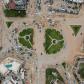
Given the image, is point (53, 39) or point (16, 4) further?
point (53, 39)

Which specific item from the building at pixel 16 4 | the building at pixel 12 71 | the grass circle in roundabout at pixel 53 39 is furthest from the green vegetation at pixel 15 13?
the building at pixel 12 71

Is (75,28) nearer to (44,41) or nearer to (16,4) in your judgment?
(44,41)

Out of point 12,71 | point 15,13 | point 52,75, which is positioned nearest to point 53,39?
point 52,75

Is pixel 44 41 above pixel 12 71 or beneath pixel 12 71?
above

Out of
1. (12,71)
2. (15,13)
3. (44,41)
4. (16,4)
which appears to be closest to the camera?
(16,4)

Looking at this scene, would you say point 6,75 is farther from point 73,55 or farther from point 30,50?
point 73,55

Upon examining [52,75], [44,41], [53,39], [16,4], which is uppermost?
[16,4]

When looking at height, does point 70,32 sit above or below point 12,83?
above

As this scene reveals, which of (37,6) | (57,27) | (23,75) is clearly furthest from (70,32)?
(23,75)
